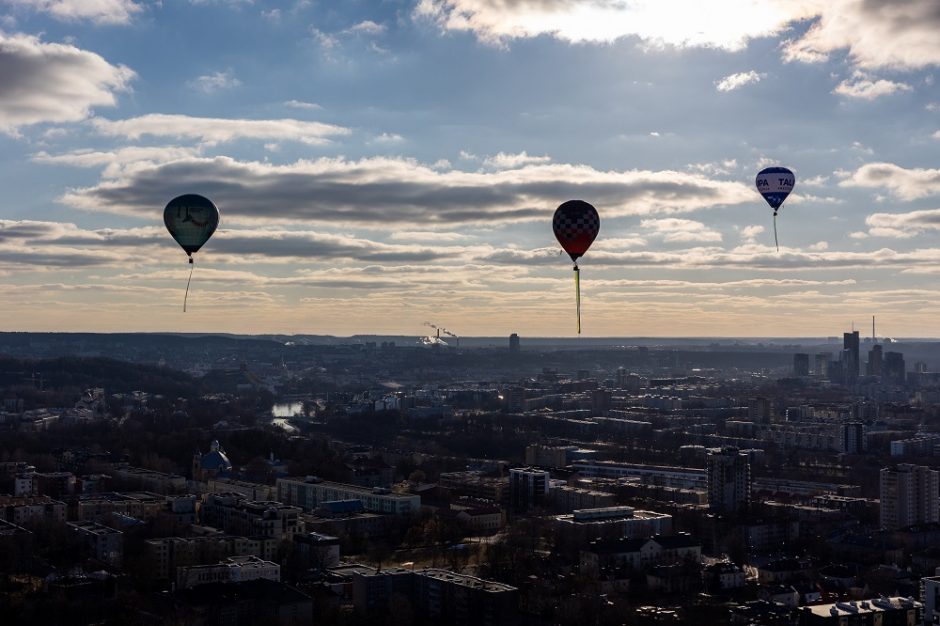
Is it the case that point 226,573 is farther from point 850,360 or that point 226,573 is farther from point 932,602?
point 850,360

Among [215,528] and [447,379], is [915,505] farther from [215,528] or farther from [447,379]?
[447,379]

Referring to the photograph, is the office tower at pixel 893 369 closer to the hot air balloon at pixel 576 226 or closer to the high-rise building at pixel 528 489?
the high-rise building at pixel 528 489

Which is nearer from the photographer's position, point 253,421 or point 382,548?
point 382,548

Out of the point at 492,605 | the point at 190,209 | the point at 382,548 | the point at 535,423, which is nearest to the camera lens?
the point at 492,605

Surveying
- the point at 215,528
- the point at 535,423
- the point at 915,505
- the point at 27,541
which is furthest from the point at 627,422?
the point at 27,541

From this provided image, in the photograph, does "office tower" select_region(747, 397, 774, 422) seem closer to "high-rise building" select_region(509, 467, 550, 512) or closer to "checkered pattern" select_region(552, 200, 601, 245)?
"high-rise building" select_region(509, 467, 550, 512)

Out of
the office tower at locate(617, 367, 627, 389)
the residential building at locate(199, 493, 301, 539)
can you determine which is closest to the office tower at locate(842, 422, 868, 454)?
the residential building at locate(199, 493, 301, 539)
